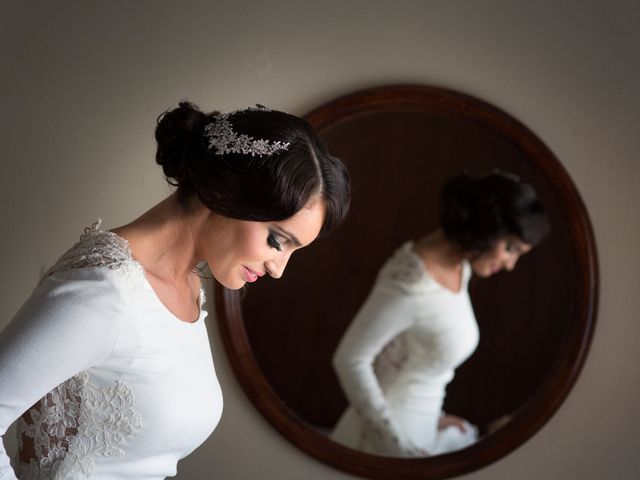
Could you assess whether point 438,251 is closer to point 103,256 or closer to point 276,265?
point 276,265

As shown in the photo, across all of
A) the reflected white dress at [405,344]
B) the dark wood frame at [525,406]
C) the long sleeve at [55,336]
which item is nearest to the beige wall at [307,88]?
the dark wood frame at [525,406]

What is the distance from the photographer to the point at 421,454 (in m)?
2.23

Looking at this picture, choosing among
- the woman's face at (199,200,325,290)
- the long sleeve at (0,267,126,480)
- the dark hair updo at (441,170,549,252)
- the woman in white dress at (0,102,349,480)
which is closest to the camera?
the long sleeve at (0,267,126,480)

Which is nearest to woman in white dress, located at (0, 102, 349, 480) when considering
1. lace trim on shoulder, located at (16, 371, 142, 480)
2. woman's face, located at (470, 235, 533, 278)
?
lace trim on shoulder, located at (16, 371, 142, 480)

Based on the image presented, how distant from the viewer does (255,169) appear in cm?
146

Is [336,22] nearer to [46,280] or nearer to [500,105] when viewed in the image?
[500,105]

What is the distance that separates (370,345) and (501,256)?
442 millimetres

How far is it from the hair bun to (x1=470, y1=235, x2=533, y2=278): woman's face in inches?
37.1

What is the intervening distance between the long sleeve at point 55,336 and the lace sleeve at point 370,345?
90 centimetres

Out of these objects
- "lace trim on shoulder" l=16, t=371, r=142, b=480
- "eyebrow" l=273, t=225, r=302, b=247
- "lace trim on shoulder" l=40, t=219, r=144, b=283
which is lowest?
"lace trim on shoulder" l=16, t=371, r=142, b=480

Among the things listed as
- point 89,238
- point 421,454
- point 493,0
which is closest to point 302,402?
point 421,454

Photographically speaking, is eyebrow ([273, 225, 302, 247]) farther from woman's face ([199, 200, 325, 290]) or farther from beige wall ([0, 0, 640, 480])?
beige wall ([0, 0, 640, 480])

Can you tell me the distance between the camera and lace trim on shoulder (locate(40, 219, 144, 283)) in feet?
4.79

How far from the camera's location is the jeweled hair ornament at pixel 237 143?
1467mm
